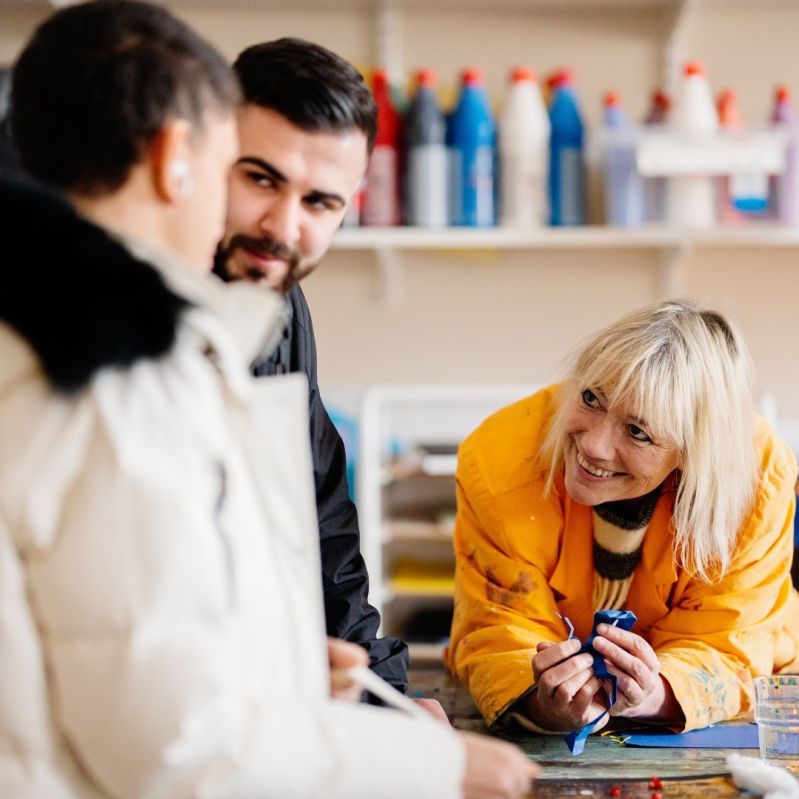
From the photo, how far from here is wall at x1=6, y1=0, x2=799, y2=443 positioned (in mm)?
2658

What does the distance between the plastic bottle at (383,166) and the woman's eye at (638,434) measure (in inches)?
48.2

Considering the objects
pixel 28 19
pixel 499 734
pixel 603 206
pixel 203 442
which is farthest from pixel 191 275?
pixel 28 19

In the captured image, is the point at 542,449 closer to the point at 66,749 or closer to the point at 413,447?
the point at 66,749

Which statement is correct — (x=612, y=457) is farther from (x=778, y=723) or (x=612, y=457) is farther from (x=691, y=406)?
(x=778, y=723)

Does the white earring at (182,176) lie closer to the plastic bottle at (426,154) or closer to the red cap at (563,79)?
the plastic bottle at (426,154)

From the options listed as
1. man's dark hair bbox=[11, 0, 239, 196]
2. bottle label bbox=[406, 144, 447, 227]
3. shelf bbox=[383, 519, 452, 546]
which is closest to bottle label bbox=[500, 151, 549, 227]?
bottle label bbox=[406, 144, 447, 227]

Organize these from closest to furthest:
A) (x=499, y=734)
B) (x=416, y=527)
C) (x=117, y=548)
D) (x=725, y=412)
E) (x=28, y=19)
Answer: (x=117, y=548)
(x=499, y=734)
(x=725, y=412)
(x=416, y=527)
(x=28, y=19)

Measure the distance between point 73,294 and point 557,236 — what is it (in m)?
1.87

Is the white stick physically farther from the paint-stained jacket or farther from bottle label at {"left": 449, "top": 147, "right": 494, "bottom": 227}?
bottle label at {"left": 449, "top": 147, "right": 494, "bottom": 227}

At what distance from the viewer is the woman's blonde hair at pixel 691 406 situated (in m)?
1.36

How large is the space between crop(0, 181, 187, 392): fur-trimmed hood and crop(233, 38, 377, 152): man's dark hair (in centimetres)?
49

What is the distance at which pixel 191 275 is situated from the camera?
725 mm

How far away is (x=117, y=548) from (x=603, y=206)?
213 cm

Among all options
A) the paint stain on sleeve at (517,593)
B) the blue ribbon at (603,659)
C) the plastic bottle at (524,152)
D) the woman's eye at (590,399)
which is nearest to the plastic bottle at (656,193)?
the plastic bottle at (524,152)
